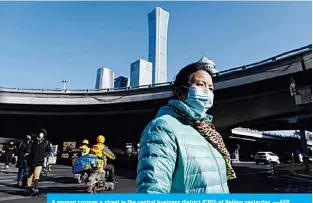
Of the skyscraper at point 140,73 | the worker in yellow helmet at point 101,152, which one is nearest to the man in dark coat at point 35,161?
the worker in yellow helmet at point 101,152

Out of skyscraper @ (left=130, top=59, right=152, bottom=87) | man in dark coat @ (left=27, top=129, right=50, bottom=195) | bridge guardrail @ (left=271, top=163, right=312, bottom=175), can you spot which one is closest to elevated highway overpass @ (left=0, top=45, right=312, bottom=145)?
bridge guardrail @ (left=271, top=163, right=312, bottom=175)

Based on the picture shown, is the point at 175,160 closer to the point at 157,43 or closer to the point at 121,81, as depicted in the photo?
the point at 121,81

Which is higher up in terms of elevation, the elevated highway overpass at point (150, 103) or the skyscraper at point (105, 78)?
the skyscraper at point (105, 78)

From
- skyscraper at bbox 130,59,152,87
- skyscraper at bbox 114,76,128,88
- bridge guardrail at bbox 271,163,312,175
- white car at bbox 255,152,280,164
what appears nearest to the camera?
bridge guardrail at bbox 271,163,312,175

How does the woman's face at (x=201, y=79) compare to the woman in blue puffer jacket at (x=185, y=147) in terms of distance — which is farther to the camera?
the woman's face at (x=201, y=79)

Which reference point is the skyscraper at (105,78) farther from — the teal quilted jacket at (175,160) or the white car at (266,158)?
the teal quilted jacket at (175,160)

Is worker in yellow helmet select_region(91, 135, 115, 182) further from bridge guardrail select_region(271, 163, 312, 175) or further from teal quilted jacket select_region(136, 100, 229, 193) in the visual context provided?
bridge guardrail select_region(271, 163, 312, 175)

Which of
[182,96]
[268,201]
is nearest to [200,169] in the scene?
[182,96]
